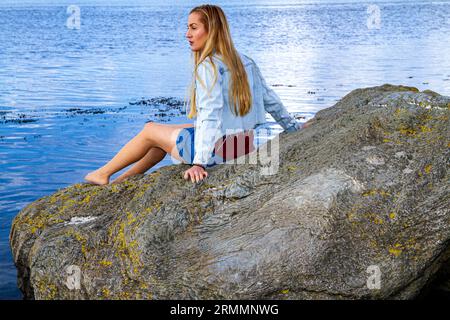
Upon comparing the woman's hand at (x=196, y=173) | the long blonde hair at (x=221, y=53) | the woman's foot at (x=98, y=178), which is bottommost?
the woman's foot at (x=98, y=178)

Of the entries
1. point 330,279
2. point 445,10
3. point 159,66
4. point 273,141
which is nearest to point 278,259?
point 330,279

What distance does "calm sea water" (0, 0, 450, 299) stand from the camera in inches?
568

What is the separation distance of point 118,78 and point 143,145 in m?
22.2

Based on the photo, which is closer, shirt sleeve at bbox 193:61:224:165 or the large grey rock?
the large grey rock

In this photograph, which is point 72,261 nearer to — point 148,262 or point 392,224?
point 148,262

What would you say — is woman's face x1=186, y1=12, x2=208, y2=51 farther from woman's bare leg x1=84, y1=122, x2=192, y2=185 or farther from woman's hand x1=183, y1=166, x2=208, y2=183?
woman's hand x1=183, y1=166, x2=208, y2=183

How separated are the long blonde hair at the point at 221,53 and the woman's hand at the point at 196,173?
0.61 m

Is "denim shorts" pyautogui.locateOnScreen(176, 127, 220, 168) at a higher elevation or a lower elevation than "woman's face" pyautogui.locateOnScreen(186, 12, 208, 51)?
lower

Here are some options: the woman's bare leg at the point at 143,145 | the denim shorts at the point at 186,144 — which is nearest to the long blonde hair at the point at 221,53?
the denim shorts at the point at 186,144

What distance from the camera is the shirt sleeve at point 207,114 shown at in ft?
20.8

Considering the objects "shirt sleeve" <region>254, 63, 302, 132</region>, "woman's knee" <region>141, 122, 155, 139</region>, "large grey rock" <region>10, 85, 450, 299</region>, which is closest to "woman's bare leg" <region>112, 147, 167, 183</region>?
"woman's knee" <region>141, 122, 155, 139</region>

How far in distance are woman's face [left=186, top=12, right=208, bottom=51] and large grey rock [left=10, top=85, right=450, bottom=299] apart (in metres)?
1.21

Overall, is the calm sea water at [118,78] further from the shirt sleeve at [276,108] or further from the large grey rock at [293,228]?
the shirt sleeve at [276,108]
